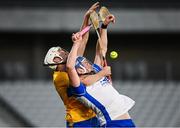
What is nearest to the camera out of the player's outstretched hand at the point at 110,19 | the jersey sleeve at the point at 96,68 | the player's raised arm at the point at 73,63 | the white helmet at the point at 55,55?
the player's raised arm at the point at 73,63

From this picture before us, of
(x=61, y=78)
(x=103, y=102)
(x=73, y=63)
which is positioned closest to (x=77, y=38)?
(x=73, y=63)

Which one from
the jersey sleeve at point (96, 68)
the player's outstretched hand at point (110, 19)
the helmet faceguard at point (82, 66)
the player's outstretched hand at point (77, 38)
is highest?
the player's outstretched hand at point (110, 19)

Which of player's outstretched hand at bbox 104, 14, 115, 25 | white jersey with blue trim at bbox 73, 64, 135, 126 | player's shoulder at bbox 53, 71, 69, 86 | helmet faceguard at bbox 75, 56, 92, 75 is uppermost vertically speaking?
player's outstretched hand at bbox 104, 14, 115, 25

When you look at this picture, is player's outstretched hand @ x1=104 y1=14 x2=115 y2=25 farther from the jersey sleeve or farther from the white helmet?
the white helmet

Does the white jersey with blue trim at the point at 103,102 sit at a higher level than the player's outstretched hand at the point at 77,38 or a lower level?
lower

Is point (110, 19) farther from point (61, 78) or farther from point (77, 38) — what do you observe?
point (61, 78)

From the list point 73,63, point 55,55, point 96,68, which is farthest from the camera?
point 96,68

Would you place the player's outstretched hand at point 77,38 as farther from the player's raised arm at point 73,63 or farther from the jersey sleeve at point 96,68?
the jersey sleeve at point 96,68

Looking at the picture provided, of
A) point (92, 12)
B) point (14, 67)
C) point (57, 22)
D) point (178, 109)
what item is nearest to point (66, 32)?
point (57, 22)

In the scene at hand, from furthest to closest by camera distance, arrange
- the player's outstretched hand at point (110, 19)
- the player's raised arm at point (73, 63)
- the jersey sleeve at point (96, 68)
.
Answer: the player's outstretched hand at point (110, 19) → the jersey sleeve at point (96, 68) → the player's raised arm at point (73, 63)

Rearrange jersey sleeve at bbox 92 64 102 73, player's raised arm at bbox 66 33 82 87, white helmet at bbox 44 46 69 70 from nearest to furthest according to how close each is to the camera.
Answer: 1. player's raised arm at bbox 66 33 82 87
2. white helmet at bbox 44 46 69 70
3. jersey sleeve at bbox 92 64 102 73

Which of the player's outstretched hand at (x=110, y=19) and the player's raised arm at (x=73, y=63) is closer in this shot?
the player's raised arm at (x=73, y=63)

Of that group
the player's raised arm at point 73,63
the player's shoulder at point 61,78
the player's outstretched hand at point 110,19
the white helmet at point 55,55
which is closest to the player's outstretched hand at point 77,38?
the player's raised arm at point 73,63

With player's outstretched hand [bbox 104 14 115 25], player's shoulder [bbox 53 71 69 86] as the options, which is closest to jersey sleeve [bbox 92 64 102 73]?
player's shoulder [bbox 53 71 69 86]
